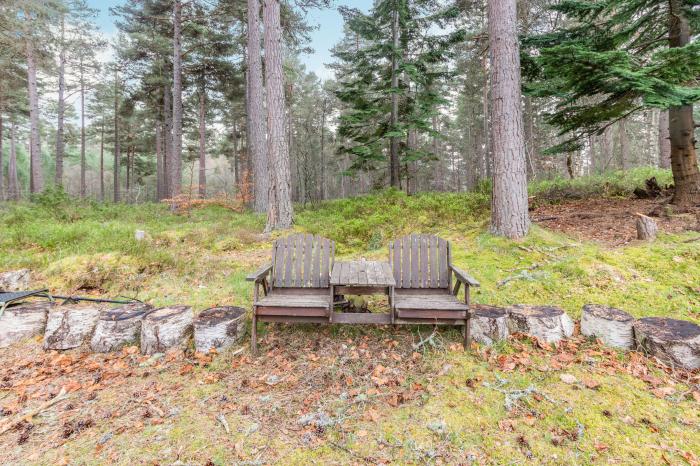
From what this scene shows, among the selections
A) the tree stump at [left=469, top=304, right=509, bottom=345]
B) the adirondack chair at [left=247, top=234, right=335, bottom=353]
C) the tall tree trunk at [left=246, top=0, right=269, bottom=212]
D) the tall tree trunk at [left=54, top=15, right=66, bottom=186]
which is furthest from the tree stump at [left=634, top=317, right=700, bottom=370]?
the tall tree trunk at [left=54, top=15, right=66, bottom=186]

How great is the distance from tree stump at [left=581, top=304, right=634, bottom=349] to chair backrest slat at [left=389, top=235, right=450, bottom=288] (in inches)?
58.3

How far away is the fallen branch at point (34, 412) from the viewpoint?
2.30m

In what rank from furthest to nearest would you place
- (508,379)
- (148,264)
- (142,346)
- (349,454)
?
(148,264) → (142,346) → (508,379) → (349,454)

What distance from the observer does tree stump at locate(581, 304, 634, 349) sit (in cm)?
309

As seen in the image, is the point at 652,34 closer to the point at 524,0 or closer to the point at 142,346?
the point at 524,0

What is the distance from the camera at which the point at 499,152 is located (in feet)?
19.1

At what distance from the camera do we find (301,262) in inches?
156

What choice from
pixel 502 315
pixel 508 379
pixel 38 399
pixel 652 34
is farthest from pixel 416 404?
pixel 652 34

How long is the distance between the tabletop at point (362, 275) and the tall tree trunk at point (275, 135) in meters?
4.97

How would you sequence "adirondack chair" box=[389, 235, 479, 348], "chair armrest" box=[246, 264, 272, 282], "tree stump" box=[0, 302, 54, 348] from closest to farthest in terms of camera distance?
1. "chair armrest" box=[246, 264, 272, 282]
2. "tree stump" box=[0, 302, 54, 348]
3. "adirondack chair" box=[389, 235, 479, 348]

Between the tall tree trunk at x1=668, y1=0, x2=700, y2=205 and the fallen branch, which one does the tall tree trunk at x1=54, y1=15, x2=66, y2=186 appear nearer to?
the fallen branch

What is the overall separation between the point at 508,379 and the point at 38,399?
410 centimetres

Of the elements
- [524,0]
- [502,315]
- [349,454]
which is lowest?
[349,454]

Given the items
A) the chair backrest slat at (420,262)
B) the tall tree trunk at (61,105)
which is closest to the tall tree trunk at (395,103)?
the chair backrest slat at (420,262)
